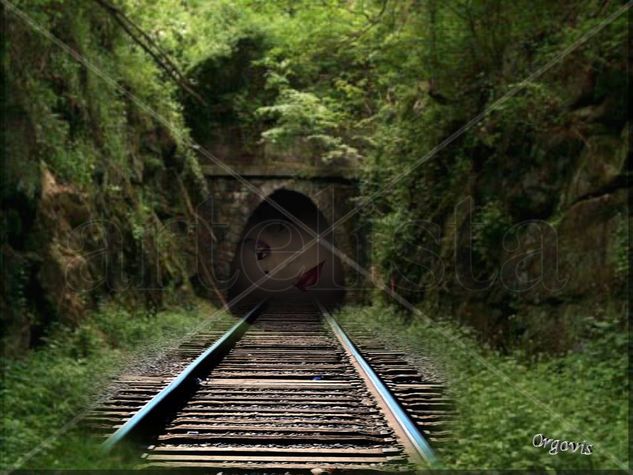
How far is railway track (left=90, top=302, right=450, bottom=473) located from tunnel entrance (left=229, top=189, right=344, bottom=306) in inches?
673

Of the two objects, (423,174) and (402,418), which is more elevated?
(423,174)

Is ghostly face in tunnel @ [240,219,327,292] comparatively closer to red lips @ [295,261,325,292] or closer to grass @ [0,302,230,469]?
red lips @ [295,261,325,292]

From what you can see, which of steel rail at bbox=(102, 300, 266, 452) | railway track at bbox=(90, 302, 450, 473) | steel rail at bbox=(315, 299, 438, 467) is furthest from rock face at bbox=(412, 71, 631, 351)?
steel rail at bbox=(102, 300, 266, 452)

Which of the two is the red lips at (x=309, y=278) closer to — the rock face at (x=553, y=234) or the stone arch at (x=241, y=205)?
the stone arch at (x=241, y=205)

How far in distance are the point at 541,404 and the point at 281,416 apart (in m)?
1.83

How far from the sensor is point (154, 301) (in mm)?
11727

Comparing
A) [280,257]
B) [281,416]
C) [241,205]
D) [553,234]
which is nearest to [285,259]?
[280,257]

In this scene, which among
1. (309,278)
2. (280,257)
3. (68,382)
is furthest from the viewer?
(280,257)

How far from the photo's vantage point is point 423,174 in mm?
12016

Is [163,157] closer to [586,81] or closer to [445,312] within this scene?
[445,312]

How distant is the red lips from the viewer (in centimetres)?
2768

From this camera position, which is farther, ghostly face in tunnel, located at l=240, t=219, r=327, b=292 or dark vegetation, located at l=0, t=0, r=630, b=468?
ghostly face in tunnel, located at l=240, t=219, r=327, b=292

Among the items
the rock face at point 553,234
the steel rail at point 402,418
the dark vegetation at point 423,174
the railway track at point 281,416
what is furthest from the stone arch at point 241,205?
the steel rail at point 402,418

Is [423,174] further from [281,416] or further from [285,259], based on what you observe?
[285,259]
